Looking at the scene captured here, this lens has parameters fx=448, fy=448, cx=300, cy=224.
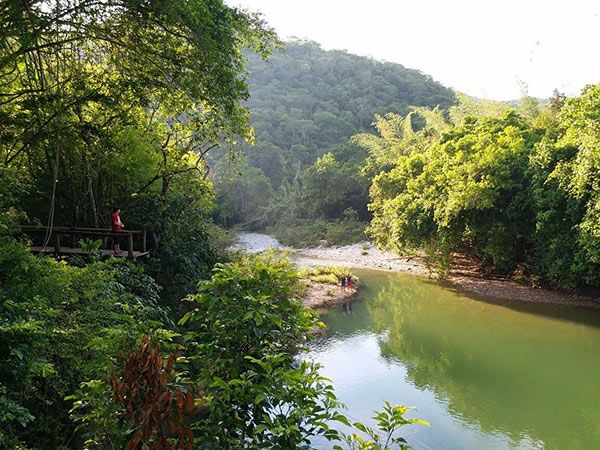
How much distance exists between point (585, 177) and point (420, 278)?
8.28 meters

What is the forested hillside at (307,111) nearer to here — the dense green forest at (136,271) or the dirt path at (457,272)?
the dirt path at (457,272)

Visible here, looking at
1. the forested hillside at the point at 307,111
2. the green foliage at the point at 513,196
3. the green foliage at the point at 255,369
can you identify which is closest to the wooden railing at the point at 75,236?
the green foliage at the point at 255,369

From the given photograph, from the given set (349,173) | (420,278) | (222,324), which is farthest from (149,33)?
(349,173)

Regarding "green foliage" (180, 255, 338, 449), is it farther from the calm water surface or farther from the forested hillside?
the forested hillside

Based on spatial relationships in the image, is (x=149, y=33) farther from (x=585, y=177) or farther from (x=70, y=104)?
(x=585, y=177)

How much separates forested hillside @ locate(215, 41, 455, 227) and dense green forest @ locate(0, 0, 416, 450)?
2232 cm

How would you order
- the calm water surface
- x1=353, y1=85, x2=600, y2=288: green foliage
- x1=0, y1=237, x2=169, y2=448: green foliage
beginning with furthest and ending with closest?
x1=353, y1=85, x2=600, y2=288: green foliage → the calm water surface → x1=0, y1=237, x2=169, y2=448: green foliage

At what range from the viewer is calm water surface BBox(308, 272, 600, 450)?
7102mm

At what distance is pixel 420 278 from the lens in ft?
60.4

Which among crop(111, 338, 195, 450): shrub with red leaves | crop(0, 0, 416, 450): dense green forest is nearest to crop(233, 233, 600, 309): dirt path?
crop(0, 0, 416, 450): dense green forest

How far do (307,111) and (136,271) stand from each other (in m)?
41.9

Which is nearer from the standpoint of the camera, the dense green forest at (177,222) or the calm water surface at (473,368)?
the dense green forest at (177,222)

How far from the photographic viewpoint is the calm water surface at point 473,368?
23.3ft

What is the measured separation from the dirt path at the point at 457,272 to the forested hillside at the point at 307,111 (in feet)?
21.7
